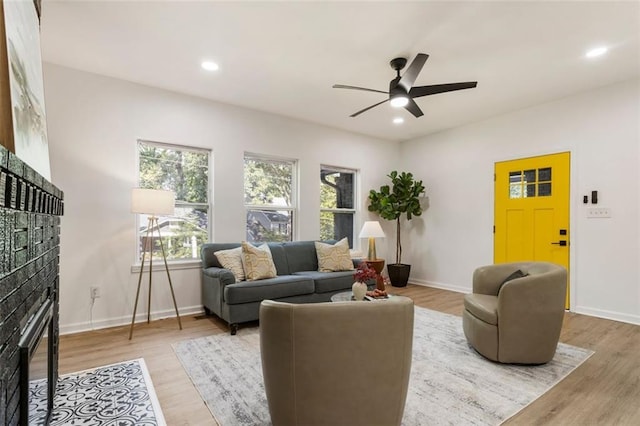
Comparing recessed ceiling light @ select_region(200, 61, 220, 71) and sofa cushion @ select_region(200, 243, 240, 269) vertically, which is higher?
recessed ceiling light @ select_region(200, 61, 220, 71)

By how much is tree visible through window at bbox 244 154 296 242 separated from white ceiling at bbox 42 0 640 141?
3.37ft

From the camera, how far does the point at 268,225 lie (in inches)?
192

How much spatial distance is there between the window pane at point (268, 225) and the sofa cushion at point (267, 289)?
1.18m

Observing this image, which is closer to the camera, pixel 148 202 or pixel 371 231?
pixel 148 202

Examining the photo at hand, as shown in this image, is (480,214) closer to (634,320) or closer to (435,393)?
(634,320)

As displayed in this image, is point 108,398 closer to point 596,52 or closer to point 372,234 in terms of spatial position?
point 372,234

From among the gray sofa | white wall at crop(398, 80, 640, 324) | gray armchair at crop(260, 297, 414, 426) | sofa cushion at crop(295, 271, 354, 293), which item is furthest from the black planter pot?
gray armchair at crop(260, 297, 414, 426)

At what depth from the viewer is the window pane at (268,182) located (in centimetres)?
470

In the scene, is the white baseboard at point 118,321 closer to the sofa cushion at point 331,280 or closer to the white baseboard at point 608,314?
the sofa cushion at point 331,280

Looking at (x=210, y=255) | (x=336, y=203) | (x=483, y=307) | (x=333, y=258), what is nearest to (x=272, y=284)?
(x=210, y=255)

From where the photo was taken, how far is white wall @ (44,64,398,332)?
337 centimetres

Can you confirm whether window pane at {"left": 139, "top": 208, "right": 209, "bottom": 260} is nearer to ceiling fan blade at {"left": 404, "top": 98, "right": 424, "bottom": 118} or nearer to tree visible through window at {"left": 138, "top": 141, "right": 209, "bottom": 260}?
tree visible through window at {"left": 138, "top": 141, "right": 209, "bottom": 260}

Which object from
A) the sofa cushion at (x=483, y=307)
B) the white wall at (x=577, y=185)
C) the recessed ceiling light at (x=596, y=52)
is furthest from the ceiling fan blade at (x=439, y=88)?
the white wall at (x=577, y=185)

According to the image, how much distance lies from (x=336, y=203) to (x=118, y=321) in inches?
140
